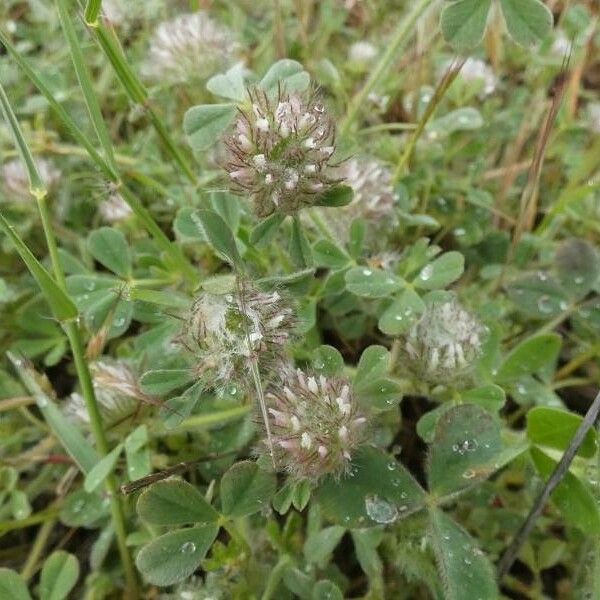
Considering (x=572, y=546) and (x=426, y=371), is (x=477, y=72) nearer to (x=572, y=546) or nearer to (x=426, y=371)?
(x=426, y=371)

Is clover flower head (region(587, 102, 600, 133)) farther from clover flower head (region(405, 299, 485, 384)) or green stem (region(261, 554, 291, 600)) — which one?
green stem (region(261, 554, 291, 600))

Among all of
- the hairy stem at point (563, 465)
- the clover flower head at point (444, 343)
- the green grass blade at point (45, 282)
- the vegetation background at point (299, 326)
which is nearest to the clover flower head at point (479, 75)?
the vegetation background at point (299, 326)

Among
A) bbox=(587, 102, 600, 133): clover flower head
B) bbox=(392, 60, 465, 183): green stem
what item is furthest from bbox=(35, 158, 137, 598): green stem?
bbox=(587, 102, 600, 133): clover flower head

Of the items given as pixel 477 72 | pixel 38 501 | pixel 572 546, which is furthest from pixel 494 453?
pixel 477 72

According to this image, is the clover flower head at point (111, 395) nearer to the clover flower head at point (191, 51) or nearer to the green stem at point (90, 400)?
the green stem at point (90, 400)

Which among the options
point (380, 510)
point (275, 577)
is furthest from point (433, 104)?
point (275, 577)

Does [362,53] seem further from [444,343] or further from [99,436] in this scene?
[99,436]
